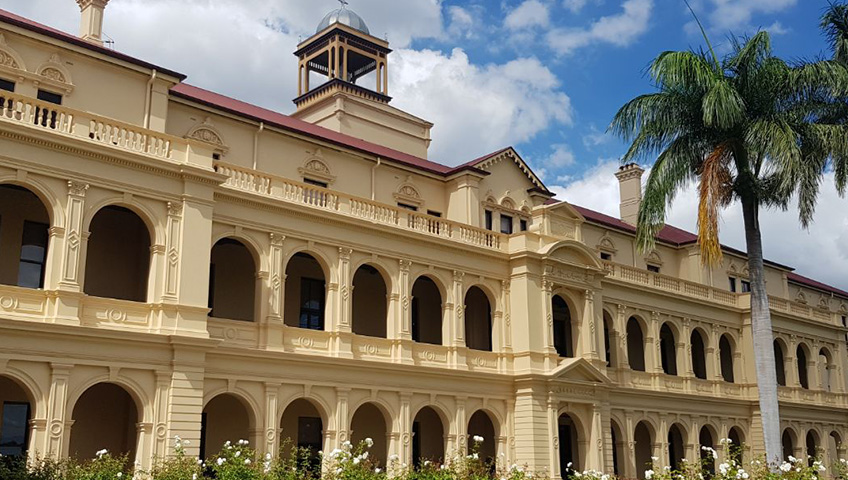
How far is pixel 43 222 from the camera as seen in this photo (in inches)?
933

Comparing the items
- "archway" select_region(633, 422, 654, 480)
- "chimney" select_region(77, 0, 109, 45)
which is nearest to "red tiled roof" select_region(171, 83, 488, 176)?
Answer: "chimney" select_region(77, 0, 109, 45)

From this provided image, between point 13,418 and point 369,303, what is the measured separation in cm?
1236

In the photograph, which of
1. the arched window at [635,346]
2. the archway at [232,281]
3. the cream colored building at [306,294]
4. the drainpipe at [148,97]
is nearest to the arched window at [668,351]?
the cream colored building at [306,294]

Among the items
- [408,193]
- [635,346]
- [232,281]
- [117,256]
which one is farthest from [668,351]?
[117,256]

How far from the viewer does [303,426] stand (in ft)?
94.0

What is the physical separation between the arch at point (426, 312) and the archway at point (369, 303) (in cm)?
137

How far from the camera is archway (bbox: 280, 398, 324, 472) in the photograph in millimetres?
27859

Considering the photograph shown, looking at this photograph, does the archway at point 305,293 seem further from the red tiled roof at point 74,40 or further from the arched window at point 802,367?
the arched window at point 802,367

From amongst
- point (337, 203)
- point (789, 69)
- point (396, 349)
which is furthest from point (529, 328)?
point (789, 69)

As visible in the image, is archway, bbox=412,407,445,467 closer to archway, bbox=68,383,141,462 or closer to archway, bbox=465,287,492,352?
archway, bbox=465,287,492,352

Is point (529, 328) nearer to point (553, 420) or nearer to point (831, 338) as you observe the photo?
point (553, 420)

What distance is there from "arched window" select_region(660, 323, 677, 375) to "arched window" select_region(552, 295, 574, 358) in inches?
273

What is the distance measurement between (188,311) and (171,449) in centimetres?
338

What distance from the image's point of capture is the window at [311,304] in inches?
1139
